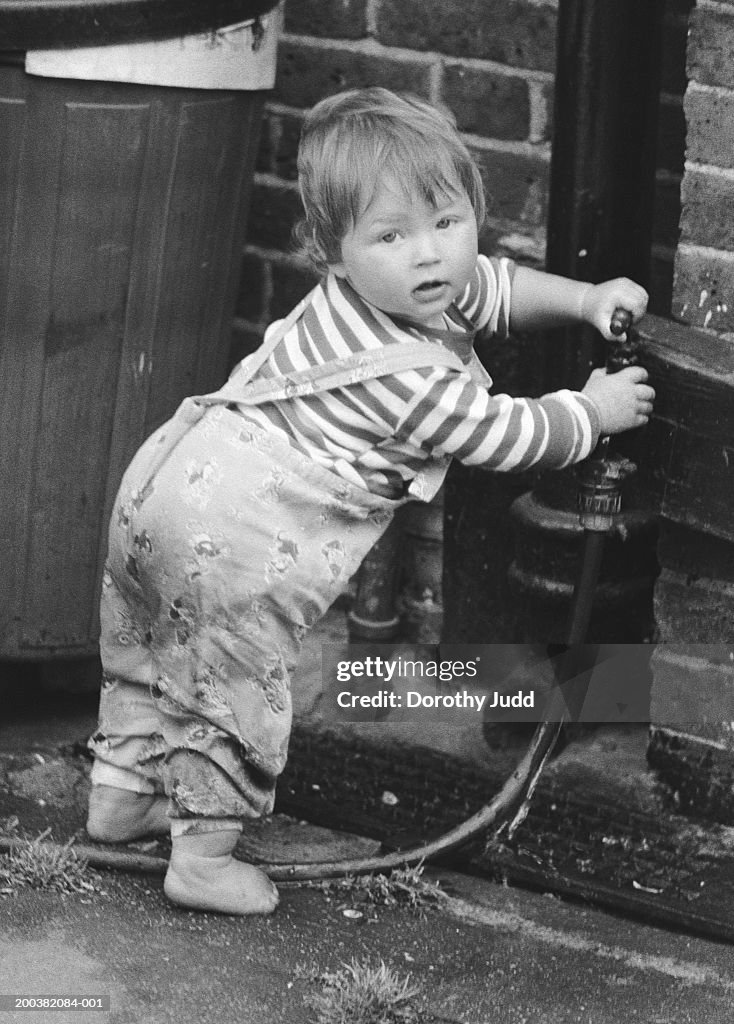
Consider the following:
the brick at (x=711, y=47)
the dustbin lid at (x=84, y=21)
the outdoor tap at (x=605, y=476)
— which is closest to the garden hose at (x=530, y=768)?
the outdoor tap at (x=605, y=476)

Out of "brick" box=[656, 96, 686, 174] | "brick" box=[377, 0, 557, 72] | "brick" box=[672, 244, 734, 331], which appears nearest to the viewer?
"brick" box=[672, 244, 734, 331]

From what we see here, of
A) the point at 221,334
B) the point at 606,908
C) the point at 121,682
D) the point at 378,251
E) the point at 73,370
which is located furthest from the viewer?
the point at 221,334

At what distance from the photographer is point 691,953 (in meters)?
2.23

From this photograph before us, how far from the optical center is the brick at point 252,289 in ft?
10.8

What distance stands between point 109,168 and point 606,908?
1338 millimetres

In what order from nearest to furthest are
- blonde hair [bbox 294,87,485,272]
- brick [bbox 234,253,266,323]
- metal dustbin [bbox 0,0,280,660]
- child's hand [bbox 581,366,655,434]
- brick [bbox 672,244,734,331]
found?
blonde hair [bbox 294,87,485,272] < child's hand [bbox 581,366,655,434] < brick [bbox 672,244,734,331] < metal dustbin [bbox 0,0,280,660] < brick [bbox 234,253,266,323]

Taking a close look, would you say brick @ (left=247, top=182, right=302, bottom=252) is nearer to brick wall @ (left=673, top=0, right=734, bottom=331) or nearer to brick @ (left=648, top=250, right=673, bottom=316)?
brick @ (left=648, top=250, right=673, bottom=316)

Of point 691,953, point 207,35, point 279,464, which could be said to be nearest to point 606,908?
point 691,953

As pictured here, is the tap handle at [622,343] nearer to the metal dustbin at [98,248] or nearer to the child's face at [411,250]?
the child's face at [411,250]

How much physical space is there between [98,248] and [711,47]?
0.98 metres

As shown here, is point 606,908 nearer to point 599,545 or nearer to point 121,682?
point 599,545

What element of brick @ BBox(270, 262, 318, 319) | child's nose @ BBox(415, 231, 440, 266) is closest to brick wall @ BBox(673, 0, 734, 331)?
child's nose @ BBox(415, 231, 440, 266)

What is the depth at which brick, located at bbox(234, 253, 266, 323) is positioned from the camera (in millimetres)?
3301

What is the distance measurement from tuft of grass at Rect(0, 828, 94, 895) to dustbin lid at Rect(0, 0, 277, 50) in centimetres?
119
